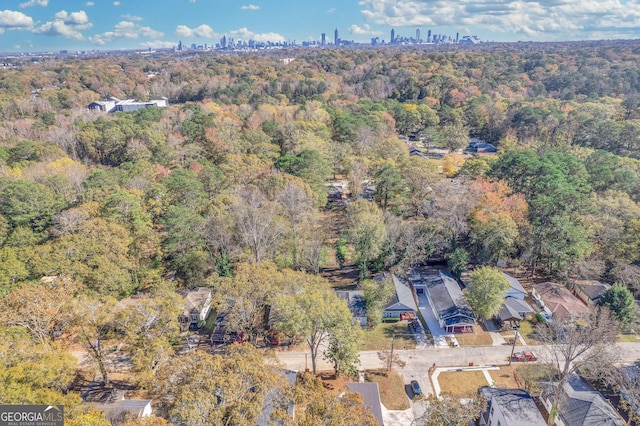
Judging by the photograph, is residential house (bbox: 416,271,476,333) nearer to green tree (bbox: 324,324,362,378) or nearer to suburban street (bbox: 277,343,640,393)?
suburban street (bbox: 277,343,640,393)

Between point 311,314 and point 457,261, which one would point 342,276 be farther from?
point 311,314

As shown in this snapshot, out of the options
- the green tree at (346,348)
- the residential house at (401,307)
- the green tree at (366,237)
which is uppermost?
the green tree at (366,237)

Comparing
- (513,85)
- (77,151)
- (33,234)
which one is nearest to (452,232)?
(33,234)

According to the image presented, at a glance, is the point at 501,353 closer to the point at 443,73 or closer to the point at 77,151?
the point at 77,151

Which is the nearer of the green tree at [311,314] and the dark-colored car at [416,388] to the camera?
the green tree at [311,314]

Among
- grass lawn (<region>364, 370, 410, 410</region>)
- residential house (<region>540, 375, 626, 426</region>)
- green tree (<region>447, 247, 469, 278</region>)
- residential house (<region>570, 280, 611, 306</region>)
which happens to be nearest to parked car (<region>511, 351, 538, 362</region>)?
residential house (<region>540, 375, 626, 426</region>)

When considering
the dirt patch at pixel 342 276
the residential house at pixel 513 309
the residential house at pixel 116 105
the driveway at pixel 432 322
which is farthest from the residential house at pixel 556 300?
the residential house at pixel 116 105

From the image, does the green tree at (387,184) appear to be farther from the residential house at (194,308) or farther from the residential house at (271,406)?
the residential house at (271,406)
